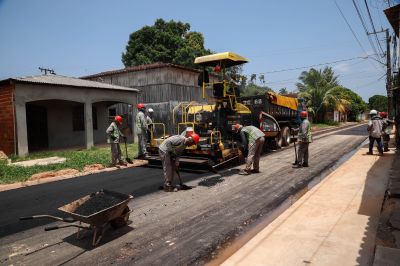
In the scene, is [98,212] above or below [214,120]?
below

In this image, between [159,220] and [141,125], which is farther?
[141,125]

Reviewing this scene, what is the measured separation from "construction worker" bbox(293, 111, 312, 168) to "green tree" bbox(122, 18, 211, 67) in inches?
996

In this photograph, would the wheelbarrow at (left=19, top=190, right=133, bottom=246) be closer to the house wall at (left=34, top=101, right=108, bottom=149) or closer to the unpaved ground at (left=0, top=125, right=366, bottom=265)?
the unpaved ground at (left=0, top=125, right=366, bottom=265)

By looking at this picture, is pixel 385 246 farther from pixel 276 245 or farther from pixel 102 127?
pixel 102 127

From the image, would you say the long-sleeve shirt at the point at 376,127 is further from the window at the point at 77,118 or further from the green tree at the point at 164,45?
the green tree at the point at 164,45

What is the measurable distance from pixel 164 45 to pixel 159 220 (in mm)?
32484

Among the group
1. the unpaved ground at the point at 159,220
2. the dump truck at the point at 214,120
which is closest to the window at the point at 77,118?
the dump truck at the point at 214,120

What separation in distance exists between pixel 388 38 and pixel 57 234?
28.2 metres

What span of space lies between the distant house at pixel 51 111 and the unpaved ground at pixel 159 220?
6.30 meters

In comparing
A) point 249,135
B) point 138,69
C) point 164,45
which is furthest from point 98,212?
point 164,45

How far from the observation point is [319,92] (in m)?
35.9

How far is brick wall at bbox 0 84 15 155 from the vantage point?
13219 millimetres

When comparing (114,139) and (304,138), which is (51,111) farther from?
(304,138)

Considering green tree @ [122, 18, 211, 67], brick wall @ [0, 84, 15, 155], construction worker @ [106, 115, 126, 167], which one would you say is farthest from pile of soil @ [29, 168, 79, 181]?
green tree @ [122, 18, 211, 67]
